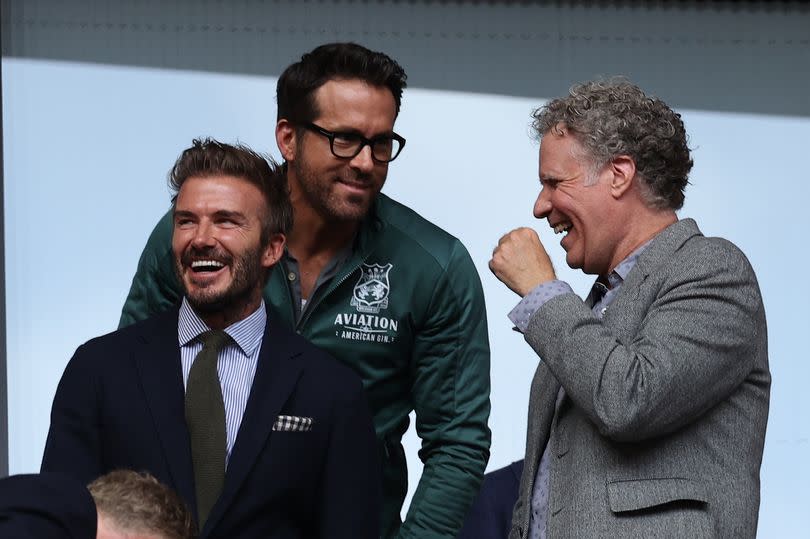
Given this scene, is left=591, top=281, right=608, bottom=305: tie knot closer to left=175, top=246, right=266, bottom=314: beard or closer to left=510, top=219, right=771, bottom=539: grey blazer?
left=510, top=219, right=771, bottom=539: grey blazer

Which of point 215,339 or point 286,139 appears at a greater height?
point 286,139

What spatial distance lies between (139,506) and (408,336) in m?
1.25

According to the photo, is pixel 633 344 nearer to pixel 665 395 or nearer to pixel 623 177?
pixel 665 395

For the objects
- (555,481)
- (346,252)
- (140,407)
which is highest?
(346,252)

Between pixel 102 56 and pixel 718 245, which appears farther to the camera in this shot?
pixel 102 56

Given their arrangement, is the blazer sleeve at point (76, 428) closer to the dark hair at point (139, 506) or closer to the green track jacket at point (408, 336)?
the green track jacket at point (408, 336)

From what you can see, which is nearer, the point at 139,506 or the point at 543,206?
the point at 139,506

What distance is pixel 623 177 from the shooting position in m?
2.49

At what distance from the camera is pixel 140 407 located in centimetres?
255

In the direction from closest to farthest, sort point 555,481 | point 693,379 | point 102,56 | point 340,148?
point 693,379 → point 555,481 → point 340,148 → point 102,56

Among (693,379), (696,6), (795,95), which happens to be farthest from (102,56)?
(693,379)

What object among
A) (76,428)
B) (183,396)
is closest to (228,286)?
(183,396)

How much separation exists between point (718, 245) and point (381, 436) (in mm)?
862

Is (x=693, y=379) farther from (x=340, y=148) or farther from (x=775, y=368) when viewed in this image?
(x=775, y=368)
